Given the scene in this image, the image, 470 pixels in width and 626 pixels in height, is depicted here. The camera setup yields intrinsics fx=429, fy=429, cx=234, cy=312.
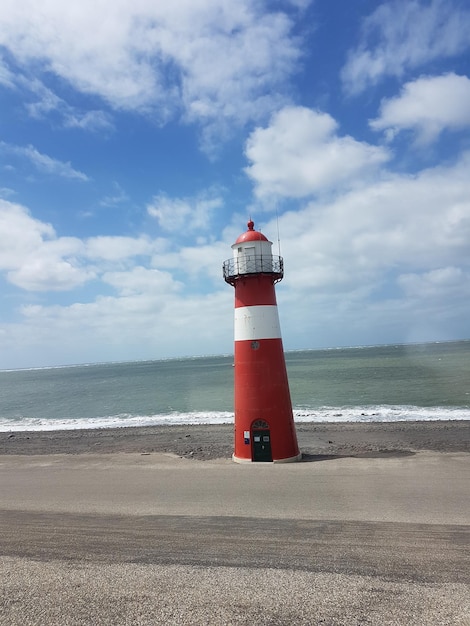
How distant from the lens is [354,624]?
5004mm

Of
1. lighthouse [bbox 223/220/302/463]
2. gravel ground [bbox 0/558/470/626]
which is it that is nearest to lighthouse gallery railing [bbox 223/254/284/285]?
lighthouse [bbox 223/220/302/463]

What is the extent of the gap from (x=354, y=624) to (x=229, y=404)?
3189 centimetres

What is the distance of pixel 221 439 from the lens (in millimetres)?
21562

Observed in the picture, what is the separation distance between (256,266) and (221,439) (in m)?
11.4

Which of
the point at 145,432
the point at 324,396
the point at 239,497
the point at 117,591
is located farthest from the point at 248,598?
the point at 324,396

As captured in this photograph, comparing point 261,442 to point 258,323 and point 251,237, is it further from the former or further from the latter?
point 251,237

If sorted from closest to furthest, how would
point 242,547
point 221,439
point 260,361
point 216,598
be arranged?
point 216,598
point 242,547
point 260,361
point 221,439

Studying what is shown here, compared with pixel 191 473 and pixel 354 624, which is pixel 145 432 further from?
pixel 354 624

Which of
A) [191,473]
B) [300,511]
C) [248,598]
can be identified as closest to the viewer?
[248,598]

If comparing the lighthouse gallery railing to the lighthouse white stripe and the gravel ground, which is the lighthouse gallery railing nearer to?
the lighthouse white stripe

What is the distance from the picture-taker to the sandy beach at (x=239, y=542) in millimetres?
5402

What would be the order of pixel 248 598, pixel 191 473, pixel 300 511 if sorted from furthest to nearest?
pixel 191 473 → pixel 300 511 → pixel 248 598

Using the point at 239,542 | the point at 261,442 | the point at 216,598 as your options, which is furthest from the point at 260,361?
the point at 216,598

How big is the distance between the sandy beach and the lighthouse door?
0.60 metres
